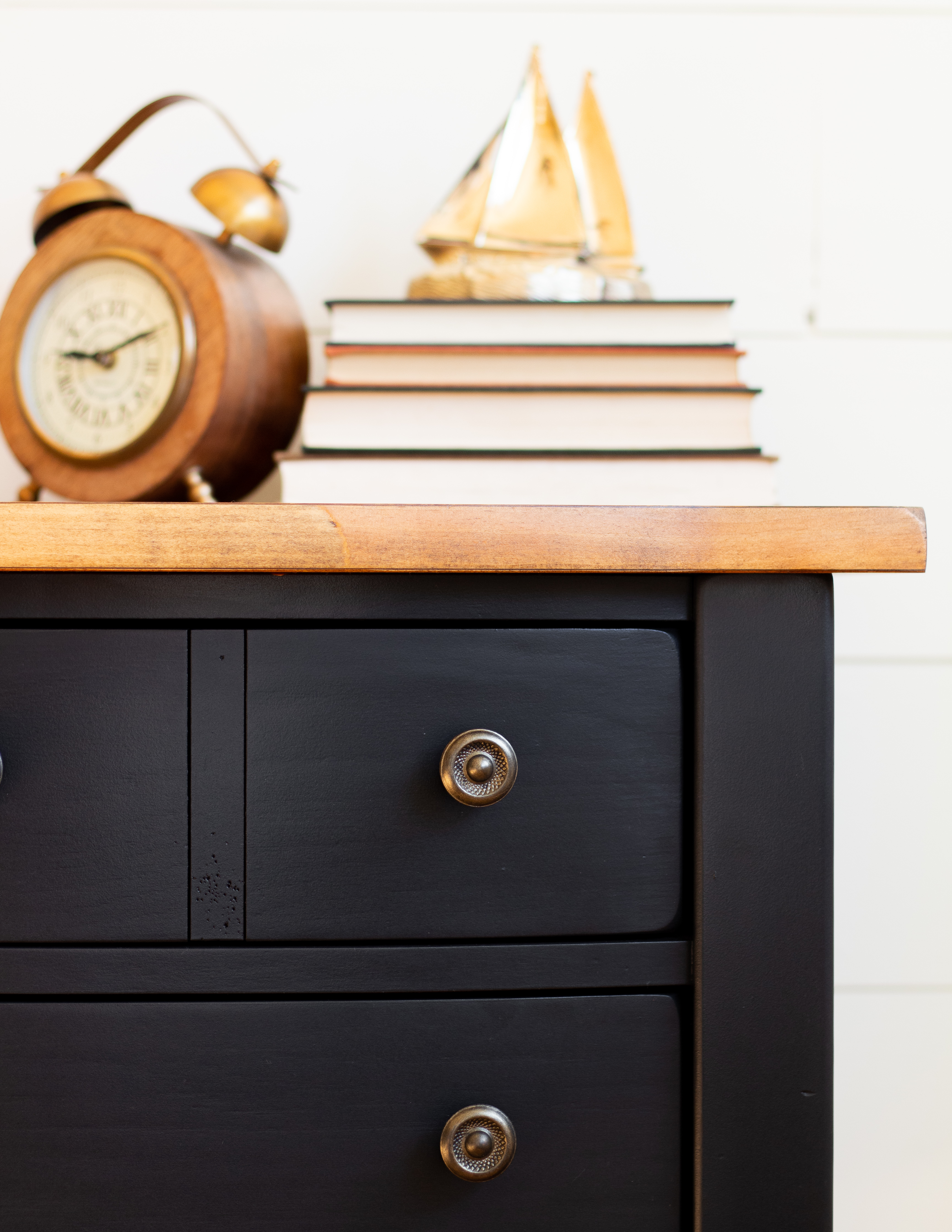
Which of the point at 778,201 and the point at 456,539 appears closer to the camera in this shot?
the point at 456,539

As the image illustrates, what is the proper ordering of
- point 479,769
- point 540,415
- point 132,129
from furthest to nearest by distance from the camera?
point 132,129
point 540,415
point 479,769

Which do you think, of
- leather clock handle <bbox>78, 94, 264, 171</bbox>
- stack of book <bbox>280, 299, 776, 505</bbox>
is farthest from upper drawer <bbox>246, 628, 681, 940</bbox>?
leather clock handle <bbox>78, 94, 264, 171</bbox>

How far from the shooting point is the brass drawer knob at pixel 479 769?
0.43m

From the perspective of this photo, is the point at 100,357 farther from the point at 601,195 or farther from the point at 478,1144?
the point at 478,1144

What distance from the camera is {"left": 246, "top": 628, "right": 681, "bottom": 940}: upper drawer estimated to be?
0.46 metres

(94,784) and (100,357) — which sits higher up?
(100,357)

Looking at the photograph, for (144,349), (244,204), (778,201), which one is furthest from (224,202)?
(778,201)

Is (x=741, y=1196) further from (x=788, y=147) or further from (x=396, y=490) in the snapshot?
(x=788, y=147)

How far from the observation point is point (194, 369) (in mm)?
600

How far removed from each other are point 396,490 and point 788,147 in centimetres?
61

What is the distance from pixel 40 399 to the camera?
635 mm

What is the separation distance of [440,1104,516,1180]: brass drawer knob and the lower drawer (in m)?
0.01

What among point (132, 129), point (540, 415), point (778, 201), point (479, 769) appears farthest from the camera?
point (778, 201)

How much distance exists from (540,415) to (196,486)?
25 centimetres
